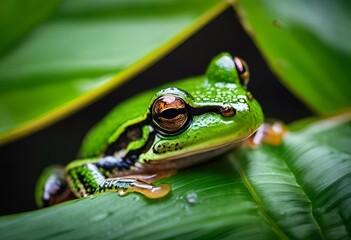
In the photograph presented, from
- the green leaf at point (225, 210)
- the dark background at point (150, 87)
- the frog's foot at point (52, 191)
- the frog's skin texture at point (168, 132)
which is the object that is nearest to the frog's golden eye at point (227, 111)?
the frog's skin texture at point (168, 132)

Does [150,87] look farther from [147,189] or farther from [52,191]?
[147,189]

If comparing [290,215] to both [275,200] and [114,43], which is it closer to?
[275,200]

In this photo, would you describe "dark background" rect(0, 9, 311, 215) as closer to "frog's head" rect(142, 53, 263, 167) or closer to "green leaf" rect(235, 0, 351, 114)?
"green leaf" rect(235, 0, 351, 114)

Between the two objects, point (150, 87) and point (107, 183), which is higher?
point (150, 87)

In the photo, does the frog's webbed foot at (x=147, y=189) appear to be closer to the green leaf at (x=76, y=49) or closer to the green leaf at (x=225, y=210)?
the green leaf at (x=225, y=210)

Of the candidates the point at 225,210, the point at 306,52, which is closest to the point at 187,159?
the point at 225,210

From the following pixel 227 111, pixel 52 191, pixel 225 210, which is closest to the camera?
pixel 225 210

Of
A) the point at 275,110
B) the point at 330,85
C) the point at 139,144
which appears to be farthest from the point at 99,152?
the point at 275,110
